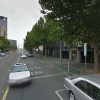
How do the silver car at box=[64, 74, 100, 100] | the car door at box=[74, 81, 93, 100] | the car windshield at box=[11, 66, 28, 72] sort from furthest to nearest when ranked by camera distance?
the car windshield at box=[11, 66, 28, 72] → the car door at box=[74, 81, 93, 100] → the silver car at box=[64, 74, 100, 100]

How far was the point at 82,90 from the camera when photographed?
11.7 ft

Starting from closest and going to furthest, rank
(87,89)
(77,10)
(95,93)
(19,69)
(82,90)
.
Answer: (95,93) < (87,89) < (82,90) < (77,10) < (19,69)

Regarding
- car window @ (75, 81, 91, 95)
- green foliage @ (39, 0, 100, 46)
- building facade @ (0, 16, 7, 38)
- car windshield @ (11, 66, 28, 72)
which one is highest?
building facade @ (0, 16, 7, 38)

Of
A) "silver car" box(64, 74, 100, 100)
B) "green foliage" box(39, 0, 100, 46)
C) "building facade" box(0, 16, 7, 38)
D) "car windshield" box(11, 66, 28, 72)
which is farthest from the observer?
"building facade" box(0, 16, 7, 38)

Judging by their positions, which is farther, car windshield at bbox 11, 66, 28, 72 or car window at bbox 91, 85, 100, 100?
car windshield at bbox 11, 66, 28, 72

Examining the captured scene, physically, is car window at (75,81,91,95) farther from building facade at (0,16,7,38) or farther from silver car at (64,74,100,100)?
building facade at (0,16,7,38)

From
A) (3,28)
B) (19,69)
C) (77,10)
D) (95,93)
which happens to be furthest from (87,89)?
(3,28)

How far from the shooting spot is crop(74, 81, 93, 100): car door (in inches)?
130

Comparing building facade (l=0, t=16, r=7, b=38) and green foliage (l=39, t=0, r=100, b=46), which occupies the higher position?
building facade (l=0, t=16, r=7, b=38)

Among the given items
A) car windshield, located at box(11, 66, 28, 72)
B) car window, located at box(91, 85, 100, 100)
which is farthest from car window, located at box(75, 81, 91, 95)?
car windshield, located at box(11, 66, 28, 72)

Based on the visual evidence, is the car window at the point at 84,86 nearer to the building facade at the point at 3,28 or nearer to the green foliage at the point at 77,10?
the green foliage at the point at 77,10

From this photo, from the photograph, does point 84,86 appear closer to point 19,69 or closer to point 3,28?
point 19,69

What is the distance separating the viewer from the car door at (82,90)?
3.31m

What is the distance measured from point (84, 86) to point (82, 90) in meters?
0.18
